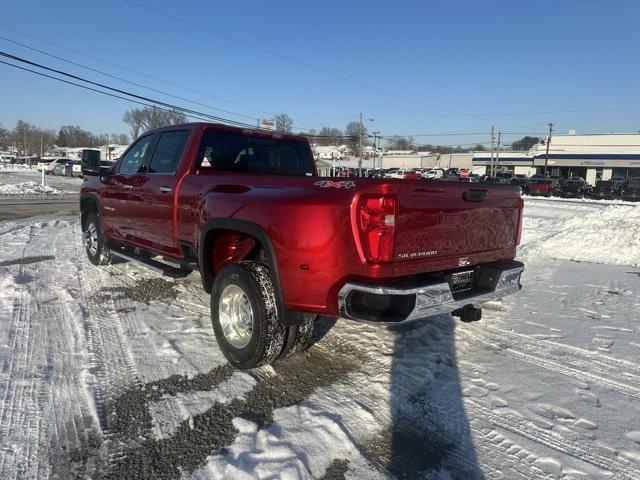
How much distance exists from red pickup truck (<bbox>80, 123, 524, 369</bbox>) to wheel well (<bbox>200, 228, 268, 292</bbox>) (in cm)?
1

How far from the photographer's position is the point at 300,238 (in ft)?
10.1

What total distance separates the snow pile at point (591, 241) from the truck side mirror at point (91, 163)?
7942 mm

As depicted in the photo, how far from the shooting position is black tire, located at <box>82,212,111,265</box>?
6736 mm

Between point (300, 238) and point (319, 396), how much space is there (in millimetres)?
1198

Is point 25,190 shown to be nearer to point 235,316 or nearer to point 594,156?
point 235,316

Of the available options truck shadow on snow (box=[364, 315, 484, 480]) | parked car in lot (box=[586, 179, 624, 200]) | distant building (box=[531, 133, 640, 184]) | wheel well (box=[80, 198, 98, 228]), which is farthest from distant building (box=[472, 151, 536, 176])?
truck shadow on snow (box=[364, 315, 484, 480])

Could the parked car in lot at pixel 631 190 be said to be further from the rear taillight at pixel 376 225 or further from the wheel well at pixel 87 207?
the rear taillight at pixel 376 225

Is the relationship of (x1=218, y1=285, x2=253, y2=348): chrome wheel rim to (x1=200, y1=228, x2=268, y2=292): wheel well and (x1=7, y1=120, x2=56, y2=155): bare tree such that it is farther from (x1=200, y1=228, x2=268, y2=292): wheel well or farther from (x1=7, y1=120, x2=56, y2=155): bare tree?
(x1=7, y1=120, x2=56, y2=155): bare tree

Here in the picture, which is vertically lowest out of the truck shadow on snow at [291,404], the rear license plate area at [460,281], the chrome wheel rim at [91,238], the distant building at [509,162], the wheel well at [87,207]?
the truck shadow on snow at [291,404]

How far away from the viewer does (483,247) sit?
3770mm

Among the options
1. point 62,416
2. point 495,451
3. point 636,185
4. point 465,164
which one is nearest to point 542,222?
point 495,451

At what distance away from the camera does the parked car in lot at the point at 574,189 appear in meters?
37.3

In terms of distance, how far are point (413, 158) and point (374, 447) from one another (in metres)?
99.2

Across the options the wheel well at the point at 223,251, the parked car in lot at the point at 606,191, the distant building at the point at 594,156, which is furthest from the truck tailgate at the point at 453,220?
the distant building at the point at 594,156
